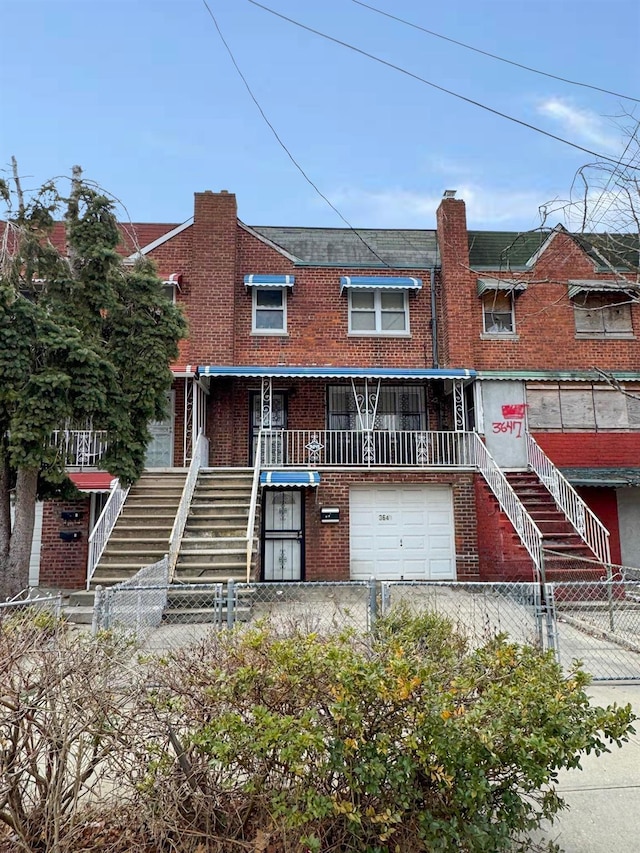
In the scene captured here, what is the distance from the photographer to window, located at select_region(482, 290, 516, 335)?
15320 mm

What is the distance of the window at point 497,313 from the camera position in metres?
15.3

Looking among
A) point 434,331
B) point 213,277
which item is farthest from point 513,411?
point 213,277

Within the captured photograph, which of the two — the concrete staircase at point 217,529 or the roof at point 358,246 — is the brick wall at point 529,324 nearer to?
the roof at point 358,246

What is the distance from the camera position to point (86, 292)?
957 cm

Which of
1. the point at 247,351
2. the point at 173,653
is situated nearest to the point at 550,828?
the point at 173,653

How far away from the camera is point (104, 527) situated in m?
10.7

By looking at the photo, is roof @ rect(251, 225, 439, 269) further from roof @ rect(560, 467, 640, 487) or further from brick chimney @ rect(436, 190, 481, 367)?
roof @ rect(560, 467, 640, 487)

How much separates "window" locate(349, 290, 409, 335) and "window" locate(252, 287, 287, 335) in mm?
1932

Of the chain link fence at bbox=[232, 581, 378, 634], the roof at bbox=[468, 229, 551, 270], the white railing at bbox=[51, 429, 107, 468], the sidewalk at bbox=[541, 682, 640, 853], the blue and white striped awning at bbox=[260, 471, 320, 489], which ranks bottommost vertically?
the sidewalk at bbox=[541, 682, 640, 853]

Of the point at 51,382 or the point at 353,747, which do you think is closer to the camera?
the point at 353,747

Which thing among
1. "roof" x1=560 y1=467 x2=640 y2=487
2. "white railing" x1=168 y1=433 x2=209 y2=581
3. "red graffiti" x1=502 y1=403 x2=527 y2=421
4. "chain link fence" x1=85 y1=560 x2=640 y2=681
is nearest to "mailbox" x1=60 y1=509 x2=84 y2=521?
"white railing" x1=168 y1=433 x2=209 y2=581

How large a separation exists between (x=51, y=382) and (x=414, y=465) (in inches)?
336

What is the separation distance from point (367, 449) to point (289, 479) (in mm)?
2324

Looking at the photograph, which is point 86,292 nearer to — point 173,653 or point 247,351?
point 247,351
